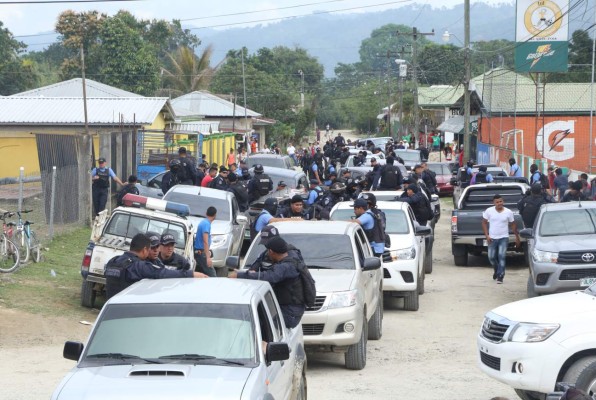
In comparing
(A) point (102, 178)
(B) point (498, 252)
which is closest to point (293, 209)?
(B) point (498, 252)

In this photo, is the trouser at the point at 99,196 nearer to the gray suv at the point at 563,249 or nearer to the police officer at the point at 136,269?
the gray suv at the point at 563,249

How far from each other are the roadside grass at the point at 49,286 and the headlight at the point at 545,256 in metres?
6.77

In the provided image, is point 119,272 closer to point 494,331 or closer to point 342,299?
point 342,299

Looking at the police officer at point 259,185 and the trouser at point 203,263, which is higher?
the police officer at point 259,185

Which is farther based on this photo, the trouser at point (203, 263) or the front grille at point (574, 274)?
the trouser at point (203, 263)

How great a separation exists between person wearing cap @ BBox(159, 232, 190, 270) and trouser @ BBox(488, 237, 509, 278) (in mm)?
9720

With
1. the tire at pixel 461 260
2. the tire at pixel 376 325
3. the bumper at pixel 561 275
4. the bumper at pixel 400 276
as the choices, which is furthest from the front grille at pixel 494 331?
the tire at pixel 461 260

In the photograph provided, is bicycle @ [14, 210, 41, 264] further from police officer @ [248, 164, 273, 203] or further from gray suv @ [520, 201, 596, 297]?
gray suv @ [520, 201, 596, 297]

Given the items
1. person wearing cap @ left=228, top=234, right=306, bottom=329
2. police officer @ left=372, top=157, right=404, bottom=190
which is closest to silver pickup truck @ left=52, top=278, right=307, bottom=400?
person wearing cap @ left=228, top=234, right=306, bottom=329

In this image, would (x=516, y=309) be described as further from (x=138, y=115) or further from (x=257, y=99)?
(x=257, y=99)

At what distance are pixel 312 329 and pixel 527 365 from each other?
123 inches

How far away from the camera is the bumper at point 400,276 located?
55.1ft

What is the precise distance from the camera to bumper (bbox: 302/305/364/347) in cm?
1199

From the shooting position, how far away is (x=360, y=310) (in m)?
12.2
